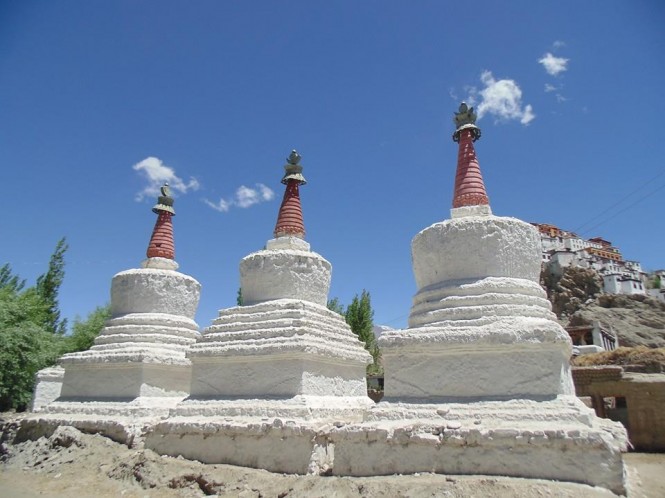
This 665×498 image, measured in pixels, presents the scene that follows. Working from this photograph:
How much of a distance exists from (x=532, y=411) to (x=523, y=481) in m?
1.01

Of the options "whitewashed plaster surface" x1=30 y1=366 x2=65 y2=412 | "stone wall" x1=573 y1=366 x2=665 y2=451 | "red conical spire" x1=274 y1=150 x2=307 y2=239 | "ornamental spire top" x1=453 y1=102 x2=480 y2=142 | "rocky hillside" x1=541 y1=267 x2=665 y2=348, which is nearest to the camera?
"ornamental spire top" x1=453 y1=102 x2=480 y2=142

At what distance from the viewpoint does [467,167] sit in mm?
9359

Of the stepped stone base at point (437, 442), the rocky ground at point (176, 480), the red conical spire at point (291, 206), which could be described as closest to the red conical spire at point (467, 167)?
the stepped stone base at point (437, 442)

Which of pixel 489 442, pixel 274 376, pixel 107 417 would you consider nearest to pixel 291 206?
pixel 274 376

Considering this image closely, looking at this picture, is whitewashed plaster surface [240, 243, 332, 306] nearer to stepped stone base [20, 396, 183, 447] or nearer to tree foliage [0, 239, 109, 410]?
stepped stone base [20, 396, 183, 447]

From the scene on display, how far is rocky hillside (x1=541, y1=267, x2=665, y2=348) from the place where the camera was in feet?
146

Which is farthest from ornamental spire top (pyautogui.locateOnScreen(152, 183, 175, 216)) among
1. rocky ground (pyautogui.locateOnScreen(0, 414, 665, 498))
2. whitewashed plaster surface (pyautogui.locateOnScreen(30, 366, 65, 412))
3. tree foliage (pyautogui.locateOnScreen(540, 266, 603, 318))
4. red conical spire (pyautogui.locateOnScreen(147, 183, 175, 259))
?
tree foliage (pyautogui.locateOnScreen(540, 266, 603, 318))

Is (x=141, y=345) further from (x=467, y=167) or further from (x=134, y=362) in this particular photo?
(x=467, y=167)

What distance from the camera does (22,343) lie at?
55.2 ft

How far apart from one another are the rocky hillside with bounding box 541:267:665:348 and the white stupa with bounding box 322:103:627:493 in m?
42.9

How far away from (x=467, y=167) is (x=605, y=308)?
4713 centimetres

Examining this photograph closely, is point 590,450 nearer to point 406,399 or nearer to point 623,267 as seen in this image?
point 406,399

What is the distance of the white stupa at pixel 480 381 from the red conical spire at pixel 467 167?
31 cm

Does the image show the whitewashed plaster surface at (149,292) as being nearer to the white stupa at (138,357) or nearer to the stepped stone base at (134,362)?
the white stupa at (138,357)
